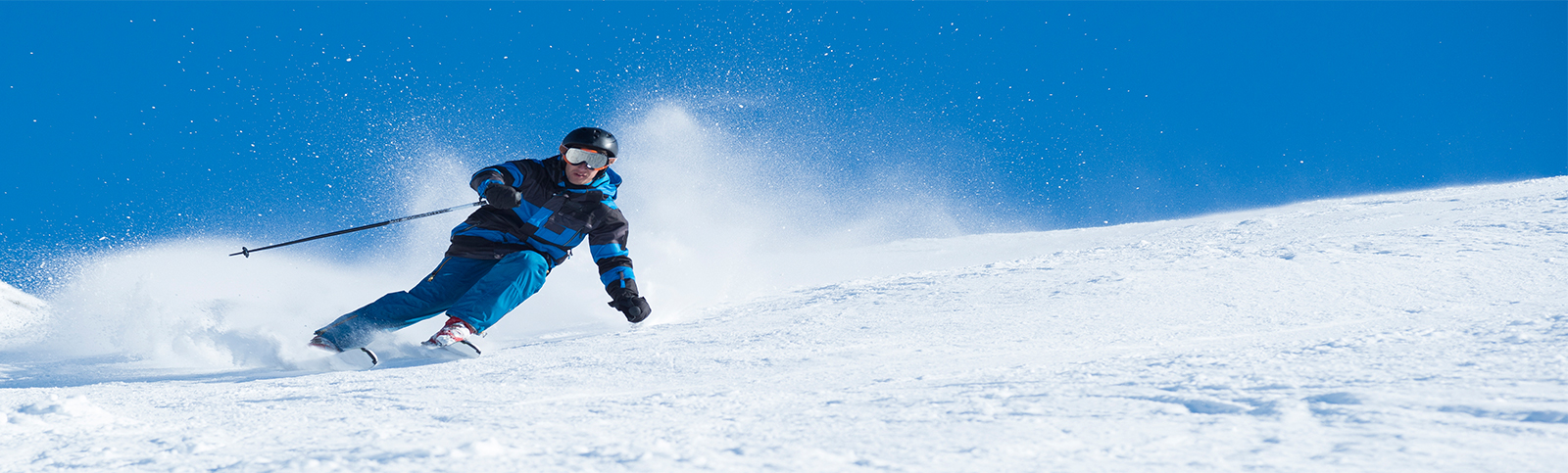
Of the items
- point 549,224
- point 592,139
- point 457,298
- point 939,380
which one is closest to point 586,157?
point 592,139

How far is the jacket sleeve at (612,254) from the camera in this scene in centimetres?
449

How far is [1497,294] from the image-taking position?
9.99 feet

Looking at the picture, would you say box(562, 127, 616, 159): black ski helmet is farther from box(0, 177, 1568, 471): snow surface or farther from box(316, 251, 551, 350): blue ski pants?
box(0, 177, 1568, 471): snow surface

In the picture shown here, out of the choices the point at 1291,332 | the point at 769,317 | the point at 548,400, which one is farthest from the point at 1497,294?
the point at 548,400

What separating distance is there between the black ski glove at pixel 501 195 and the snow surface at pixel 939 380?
26.1 inches

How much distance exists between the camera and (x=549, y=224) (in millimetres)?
4492

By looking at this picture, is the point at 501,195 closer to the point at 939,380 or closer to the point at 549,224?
the point at 549,224

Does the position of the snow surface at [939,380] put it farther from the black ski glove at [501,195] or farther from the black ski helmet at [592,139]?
the black ski helmet at [592,139]

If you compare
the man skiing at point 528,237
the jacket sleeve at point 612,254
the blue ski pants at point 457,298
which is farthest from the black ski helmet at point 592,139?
the blue ski pants at point 457,298

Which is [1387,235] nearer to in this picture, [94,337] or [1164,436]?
[1164,436]

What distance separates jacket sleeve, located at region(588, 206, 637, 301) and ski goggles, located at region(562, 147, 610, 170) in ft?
0.91

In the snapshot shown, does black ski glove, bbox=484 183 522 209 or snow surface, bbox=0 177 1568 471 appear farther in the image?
black ski glove, bbox=484 183 522 209

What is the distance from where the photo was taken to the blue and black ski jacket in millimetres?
4465

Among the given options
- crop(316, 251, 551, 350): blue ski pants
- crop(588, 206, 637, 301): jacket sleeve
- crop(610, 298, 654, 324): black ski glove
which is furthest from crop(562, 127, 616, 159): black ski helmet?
crop(610, 298, 654, 324): black ski glove
